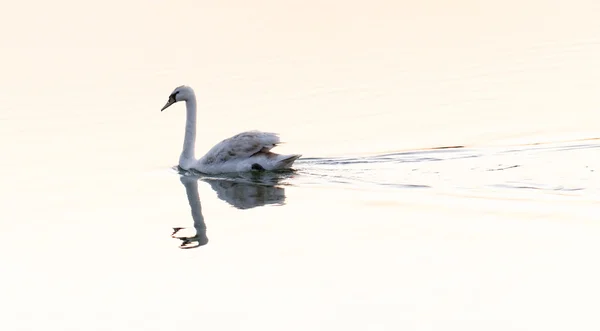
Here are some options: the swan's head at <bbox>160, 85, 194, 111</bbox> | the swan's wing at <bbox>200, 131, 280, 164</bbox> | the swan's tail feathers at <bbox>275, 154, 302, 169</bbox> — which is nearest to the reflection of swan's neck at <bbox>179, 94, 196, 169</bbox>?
the swan's head at <bbox>160, 85, 194, 111</bbox>

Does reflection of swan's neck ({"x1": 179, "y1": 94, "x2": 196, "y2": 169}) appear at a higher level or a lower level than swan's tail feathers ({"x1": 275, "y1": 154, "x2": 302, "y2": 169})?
higher

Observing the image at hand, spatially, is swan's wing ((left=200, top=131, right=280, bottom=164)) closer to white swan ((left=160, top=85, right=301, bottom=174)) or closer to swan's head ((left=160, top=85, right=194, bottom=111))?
white swan ((left=160, top=85, right=301, bottom=174))

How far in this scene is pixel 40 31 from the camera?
96.0 feet

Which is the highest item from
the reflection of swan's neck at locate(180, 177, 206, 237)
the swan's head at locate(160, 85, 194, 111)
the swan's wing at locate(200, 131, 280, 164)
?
the swan's head at locate(160, 85, 194, 111)

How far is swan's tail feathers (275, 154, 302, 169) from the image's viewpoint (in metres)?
15.9

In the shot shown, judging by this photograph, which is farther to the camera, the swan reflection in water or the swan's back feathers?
the swan's back feathers

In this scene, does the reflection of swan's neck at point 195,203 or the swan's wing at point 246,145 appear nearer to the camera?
the reflection of swan's neck at point 195,203

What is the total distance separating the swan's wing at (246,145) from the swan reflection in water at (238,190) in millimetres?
295

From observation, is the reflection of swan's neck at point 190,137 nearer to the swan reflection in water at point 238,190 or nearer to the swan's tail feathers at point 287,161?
the swan reflection in water at point 238,190

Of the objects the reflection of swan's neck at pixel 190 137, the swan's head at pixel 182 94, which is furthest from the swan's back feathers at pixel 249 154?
the swan's head at pixel 182 94

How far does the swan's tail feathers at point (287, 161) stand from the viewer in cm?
1593

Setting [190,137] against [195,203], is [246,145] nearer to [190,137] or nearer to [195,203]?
[190,137]

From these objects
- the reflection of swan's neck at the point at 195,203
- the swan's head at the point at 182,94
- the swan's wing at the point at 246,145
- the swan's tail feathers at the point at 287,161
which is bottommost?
the reflection of swan's neck at the point at 195,203

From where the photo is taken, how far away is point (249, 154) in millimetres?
16312
